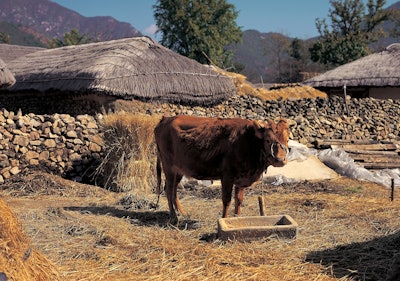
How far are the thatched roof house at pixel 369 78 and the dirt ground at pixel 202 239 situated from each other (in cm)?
1585

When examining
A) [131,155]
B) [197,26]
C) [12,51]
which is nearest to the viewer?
[131,155]

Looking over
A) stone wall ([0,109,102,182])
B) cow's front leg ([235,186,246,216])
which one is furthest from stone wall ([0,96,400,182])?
cow's front leg ([235,186,246,216])

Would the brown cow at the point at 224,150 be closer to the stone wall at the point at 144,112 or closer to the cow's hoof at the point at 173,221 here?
the cow's hoof at the point at 173,221

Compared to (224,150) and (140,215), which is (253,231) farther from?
(140,215)

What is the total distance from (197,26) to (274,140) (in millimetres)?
30798

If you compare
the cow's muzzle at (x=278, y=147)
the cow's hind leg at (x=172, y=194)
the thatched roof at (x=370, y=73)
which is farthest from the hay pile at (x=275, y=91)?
the cow's muzzle at (x=278, y=147)

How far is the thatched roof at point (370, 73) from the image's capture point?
75.3ft

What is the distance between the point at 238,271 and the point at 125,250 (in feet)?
4.15

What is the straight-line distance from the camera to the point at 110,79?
42.4ft

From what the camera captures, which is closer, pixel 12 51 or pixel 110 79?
pixel 110 79

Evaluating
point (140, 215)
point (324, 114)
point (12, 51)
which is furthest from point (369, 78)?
point (140, 215)

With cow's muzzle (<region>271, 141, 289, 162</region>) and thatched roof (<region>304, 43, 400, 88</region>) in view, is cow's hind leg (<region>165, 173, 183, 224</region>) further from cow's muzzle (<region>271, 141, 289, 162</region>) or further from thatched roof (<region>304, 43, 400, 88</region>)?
thatched roof (<region>304, 43, 400, 88</region>)

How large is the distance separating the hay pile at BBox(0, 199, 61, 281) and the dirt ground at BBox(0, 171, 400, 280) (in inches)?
15.1

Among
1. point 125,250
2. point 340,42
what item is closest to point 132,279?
point 125,250
